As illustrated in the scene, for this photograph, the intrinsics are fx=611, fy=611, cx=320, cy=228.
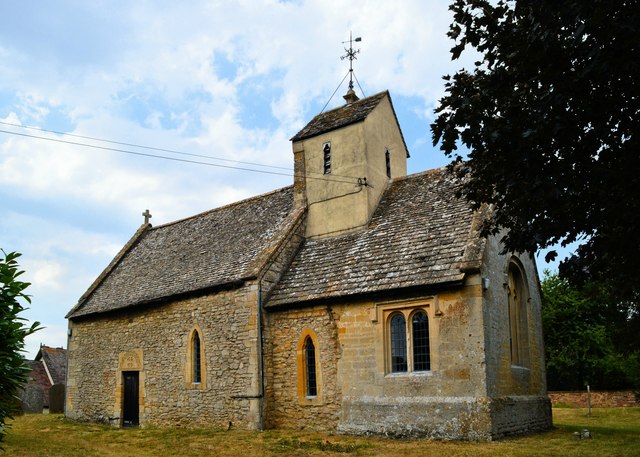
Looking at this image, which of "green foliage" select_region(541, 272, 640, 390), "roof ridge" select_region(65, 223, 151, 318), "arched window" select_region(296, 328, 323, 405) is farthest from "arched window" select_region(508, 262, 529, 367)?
"green foliage" select_region(541, 272, 640, 390)

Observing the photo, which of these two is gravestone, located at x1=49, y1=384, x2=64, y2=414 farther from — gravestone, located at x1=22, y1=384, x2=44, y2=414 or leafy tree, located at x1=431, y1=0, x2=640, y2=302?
leafy tree, located at x1=431, y1=0, x2=640, y2=302

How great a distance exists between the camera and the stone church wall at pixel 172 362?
791 inches

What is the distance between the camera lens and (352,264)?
Answer: 65.2ft

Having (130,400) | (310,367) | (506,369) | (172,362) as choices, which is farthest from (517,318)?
(130,400)

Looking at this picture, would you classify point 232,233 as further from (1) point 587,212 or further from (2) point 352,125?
(1) point 587,212

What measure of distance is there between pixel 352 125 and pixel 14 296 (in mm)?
16021

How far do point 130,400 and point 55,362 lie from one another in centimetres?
2072

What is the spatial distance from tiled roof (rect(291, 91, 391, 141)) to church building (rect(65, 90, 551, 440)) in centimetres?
9

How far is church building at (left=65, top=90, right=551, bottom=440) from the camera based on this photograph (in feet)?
55.4

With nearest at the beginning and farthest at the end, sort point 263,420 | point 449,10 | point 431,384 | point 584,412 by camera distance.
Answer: point 449,10
point 431,384
point 263,420
point 584,412

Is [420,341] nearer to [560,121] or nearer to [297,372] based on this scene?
[297,372]

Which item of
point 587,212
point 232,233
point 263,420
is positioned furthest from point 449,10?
point 232,233

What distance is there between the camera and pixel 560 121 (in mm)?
8844

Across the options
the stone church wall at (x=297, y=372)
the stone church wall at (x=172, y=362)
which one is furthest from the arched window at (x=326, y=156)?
the stone church wall at (x=297, y=372)
